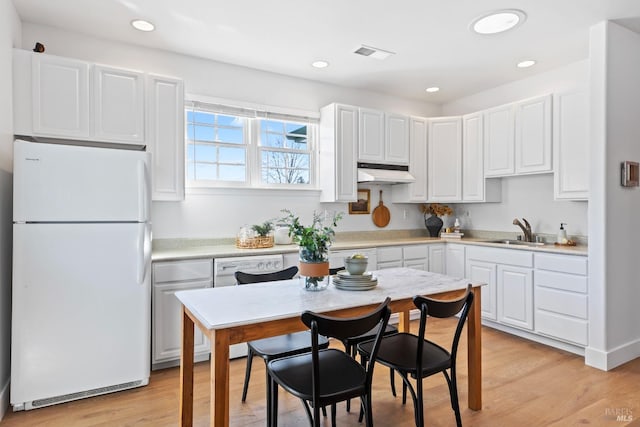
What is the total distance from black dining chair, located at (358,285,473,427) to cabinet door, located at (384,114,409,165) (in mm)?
2548

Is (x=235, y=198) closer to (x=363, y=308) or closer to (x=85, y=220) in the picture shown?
(x=85, y=220)

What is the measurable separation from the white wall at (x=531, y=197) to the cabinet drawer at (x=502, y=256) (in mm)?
651

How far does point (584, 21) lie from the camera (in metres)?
2.89

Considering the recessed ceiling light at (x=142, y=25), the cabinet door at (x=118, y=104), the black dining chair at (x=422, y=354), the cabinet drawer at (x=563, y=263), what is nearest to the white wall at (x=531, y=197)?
the cabinet drawer at (x=563, y=263)

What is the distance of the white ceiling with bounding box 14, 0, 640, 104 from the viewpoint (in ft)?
8.79

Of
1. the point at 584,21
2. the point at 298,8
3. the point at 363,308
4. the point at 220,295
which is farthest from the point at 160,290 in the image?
the point at 584,21

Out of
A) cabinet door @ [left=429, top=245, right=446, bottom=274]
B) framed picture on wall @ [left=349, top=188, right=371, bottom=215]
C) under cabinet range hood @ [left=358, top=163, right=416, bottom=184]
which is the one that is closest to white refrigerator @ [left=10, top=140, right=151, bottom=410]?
under cabinet range hood @ [left=358, top=163, right=416, bottom=184]

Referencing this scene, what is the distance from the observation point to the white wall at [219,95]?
10.4 feet

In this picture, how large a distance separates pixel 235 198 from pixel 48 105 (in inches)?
65.4

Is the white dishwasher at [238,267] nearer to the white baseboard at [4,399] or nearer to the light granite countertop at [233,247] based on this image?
the light granite countertop at [233,247]

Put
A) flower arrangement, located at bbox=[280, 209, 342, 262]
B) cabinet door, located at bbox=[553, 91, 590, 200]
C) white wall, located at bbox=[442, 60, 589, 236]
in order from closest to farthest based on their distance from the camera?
flower arrangement, located at bbox=[280, 209, 342, 262], cabinet door, located at bbox=[553, 91, 590, 200], white wall, located at bbox=[442, 60, 589, 236]

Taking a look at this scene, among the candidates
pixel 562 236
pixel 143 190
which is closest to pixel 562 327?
pixel 562 236

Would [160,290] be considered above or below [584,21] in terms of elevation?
below

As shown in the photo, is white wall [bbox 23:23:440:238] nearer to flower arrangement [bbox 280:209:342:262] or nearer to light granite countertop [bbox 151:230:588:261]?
light granite countertop [bbox 151:230:588:261]
